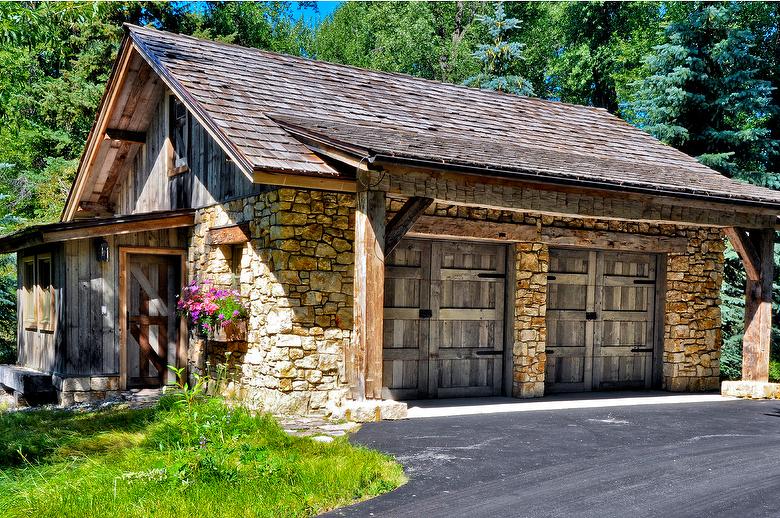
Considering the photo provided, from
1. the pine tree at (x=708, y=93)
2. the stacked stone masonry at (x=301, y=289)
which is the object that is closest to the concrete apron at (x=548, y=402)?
the stacked stone masonry at (x=301, y=289)

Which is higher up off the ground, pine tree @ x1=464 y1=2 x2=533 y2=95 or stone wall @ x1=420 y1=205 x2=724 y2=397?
pine tree @ x1=464 y1=2 x2=533 y2=95

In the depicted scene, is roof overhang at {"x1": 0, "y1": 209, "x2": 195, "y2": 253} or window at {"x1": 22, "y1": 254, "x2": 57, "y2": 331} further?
window at {"x1": 22, "y1": 254, "x2": 57, "y2": 331}

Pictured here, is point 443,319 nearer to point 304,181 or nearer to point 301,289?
point 301,289

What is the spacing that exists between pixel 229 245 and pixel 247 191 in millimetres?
1037

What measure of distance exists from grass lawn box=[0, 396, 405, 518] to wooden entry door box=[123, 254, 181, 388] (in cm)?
422

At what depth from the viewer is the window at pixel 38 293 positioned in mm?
12038

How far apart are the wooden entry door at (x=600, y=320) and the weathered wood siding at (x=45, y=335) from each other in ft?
23.4

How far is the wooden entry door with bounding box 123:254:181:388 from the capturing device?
11.7 m

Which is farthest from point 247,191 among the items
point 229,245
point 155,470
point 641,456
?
point 641,456

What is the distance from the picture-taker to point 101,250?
37.1ft

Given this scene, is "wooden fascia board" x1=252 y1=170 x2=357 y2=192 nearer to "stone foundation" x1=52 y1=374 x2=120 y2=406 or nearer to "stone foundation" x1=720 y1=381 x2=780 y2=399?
"stone foundation" x1=52 y1=374 x2=120 y2=406

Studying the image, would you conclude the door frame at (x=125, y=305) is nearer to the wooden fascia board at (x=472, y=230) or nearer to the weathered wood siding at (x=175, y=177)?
the weathered wood siding at (x=175, y=177)

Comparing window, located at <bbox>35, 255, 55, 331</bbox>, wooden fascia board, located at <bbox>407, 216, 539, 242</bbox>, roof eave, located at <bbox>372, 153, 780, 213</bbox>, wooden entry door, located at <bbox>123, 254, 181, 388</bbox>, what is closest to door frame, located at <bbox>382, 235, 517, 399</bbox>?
wooden fascia board, located at <bbox>407, 216, 539, 242</bbox>

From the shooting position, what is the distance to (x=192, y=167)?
1157 cm
